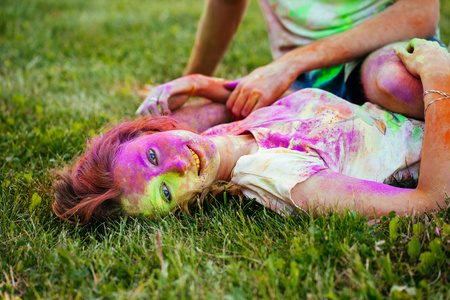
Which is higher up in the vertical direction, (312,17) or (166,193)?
(312,17)

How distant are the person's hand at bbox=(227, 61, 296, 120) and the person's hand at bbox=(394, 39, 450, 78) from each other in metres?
0.67

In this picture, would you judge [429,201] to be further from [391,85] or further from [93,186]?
[93,186]

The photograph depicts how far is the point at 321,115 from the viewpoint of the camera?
2.23 m

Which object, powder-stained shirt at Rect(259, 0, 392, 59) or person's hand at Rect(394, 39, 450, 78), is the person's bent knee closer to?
person's hand at Rect(394, 39, 450, 78)

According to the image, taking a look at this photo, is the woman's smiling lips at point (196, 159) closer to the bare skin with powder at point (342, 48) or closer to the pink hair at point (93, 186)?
the pink hair at point (93, 186)

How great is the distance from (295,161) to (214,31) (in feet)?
6.33

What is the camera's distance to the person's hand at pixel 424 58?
2.06 metres

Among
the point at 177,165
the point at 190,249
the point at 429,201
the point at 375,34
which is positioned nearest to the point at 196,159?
the point at 177,165

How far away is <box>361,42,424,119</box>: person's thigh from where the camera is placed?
2.20 metres

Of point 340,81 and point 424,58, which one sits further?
point 340,81

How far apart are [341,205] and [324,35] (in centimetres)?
149

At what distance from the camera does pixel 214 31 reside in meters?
3.49

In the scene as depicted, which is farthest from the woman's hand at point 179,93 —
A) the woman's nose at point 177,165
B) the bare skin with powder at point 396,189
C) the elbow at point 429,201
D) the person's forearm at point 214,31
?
the elbow at point 429,201

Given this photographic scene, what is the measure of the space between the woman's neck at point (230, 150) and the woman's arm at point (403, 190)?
1.58 feet
